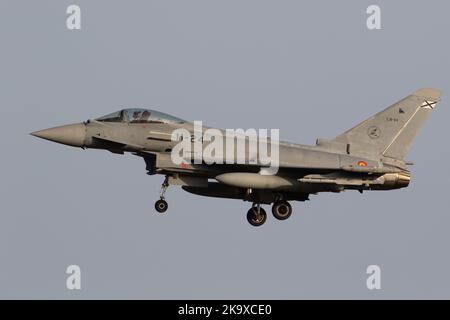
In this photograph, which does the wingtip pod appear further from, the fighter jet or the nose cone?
the nose cone

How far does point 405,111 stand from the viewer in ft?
97.4

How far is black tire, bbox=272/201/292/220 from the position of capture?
94.4ft

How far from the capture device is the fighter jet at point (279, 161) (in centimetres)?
2723

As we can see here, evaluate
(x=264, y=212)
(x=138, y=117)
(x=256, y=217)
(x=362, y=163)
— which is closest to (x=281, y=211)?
(x=264, y=212)

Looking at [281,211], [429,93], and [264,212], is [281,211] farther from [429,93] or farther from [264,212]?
[429,93]

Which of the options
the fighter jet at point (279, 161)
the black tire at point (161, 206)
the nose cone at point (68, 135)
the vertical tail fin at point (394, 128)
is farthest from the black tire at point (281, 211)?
the nose cone at point (68, 135)

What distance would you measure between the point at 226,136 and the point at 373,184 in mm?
4248

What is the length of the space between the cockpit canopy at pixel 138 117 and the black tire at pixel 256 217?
3.50m

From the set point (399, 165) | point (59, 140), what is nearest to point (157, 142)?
point (59, 140)

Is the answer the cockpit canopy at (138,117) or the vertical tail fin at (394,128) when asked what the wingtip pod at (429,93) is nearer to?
the vertical tail fin at (394,128)

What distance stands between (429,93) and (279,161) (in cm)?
536

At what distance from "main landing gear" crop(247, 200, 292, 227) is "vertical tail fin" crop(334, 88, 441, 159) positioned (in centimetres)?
241

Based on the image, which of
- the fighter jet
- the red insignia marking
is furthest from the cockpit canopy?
the red insignia marking

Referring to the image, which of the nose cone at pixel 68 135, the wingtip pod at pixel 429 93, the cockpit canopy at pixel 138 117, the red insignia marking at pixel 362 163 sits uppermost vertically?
the wingtip pod at pixel 429 93
